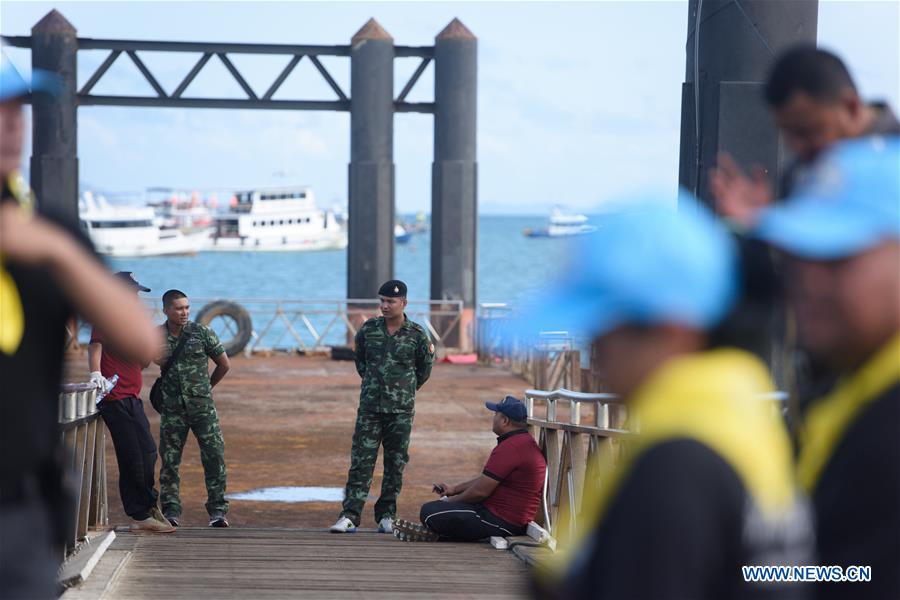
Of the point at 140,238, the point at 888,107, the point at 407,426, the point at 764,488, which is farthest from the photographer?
the point at 140,238

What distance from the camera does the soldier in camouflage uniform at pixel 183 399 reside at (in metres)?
9.07

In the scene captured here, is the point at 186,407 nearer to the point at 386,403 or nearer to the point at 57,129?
the point at 386,403

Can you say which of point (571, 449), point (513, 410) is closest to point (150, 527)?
point (513, 410)

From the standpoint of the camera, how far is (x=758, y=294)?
7.61ft

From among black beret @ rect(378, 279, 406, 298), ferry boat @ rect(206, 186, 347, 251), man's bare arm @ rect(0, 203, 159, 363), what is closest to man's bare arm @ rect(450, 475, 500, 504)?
black beret @ rect(378, 279, 406, 298)

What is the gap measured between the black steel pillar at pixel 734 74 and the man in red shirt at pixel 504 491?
2636 mm

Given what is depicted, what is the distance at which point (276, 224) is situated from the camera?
105125 millimetres

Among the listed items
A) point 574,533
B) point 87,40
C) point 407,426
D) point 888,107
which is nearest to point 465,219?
point 87,40

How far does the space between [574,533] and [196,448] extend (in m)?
8.14

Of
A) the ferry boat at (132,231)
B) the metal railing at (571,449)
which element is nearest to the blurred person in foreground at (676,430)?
the metal railing at (571,449)

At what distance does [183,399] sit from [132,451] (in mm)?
744

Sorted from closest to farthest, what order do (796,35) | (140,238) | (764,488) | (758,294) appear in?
(764,488)
(758,294)
(796,35)
(140,238)

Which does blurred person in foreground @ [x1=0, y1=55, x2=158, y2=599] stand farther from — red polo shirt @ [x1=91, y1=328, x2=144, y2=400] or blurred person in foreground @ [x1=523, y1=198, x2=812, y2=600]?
red polo shirt @ [x1=91, y1=328, x2=144, y2=400]

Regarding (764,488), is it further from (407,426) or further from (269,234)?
(269,234)
